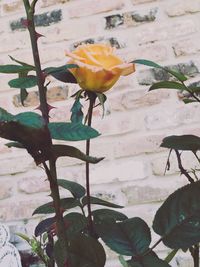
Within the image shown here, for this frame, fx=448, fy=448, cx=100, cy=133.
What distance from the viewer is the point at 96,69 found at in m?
0.50

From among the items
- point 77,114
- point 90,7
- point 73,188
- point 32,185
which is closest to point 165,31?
point 90,7

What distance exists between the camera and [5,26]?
213cm

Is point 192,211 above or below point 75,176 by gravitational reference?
above

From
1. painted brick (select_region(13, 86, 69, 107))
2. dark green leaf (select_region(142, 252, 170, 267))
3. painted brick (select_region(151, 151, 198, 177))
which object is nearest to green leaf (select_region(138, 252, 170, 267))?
dark green leaf (select_region(142, 252, 170, 267))

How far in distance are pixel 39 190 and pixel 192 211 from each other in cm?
148

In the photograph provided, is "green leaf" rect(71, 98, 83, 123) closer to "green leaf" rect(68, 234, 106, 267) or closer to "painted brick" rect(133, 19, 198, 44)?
"green leaf" rect(68, 234, 106, 267)

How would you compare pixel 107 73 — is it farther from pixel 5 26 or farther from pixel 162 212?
pixel 5 26

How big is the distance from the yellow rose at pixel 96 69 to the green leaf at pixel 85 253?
17cm

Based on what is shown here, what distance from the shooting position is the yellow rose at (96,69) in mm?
501

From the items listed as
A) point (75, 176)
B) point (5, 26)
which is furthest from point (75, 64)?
point (5, 26)

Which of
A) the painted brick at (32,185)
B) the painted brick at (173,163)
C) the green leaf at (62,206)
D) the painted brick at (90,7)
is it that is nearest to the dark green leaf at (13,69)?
the green leaf at (62,206)

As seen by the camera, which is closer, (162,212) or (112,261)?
(162,212)

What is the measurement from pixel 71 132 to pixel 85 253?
0.50 ft

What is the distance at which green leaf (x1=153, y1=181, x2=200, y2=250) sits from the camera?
1.65ft
